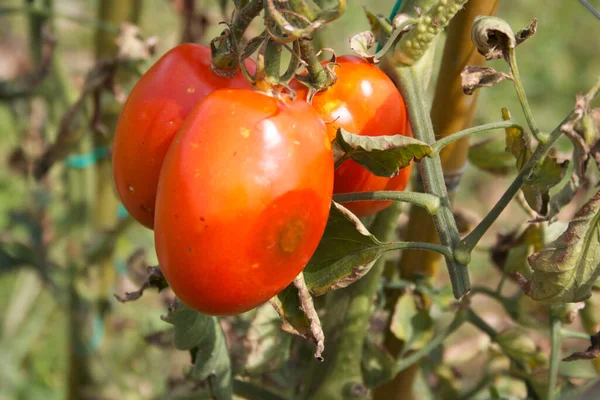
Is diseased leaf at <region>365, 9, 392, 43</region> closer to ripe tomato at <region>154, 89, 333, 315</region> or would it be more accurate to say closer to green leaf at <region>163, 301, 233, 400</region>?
ripe tomato at <region>154, 89, 333, 315</region>

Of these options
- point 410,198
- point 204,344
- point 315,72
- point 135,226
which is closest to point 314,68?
point 315,72

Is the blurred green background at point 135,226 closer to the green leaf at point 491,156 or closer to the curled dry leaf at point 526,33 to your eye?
the green leaf at point 491,156

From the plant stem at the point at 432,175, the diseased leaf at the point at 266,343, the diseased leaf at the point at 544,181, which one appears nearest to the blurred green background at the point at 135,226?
the diseased leaf at the point at 266,343

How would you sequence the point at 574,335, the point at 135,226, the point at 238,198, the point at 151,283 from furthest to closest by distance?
the point at 135,226 < the point at 574,335 < the point at 151,283 < the point at 238,198

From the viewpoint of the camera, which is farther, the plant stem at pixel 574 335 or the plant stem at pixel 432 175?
the plant stem at pixel 574 335

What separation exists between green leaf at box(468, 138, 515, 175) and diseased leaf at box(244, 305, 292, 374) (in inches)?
14.4

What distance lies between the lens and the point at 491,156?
100 cm

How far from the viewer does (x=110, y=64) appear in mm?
1189

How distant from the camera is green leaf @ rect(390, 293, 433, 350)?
0.93 meters

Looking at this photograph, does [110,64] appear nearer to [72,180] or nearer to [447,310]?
[72,180]

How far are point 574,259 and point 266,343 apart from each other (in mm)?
426

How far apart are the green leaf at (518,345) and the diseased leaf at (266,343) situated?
287 mm

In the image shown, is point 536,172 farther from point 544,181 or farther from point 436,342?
point 436,342

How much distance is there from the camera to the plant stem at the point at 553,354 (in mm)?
863
